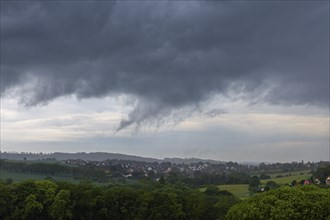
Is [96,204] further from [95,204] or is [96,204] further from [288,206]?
[288,206]

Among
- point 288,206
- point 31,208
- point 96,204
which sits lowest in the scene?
point 31,208

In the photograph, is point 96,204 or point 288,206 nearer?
point 288,206

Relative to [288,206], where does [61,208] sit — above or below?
below

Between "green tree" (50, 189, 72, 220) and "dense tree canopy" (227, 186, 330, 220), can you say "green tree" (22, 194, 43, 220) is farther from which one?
"dense tree canopy" (227, 186, 330, 220)

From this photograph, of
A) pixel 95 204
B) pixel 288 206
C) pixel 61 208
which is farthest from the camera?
pixel 95 204

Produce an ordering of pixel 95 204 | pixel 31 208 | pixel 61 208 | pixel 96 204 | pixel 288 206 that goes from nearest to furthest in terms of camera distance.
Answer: pixel 288 206 < pixel 31 208 < pixel 61 208 < pixel 95 204 < pixel 96 204

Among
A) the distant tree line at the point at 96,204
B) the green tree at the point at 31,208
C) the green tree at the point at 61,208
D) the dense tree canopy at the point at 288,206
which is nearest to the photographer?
the dense tree canopy at the point at 288,206

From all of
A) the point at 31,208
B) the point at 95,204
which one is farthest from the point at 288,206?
the point at 31,208

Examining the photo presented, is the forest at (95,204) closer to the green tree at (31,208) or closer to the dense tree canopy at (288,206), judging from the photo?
the green tree at (31,208)

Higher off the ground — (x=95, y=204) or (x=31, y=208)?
(x=95, y=204)

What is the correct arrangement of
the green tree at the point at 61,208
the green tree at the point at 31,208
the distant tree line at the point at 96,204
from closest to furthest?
the green tree at the point at 31,208 → the green tree at the point at 61,208 → the distant tree line at the point at 96,204

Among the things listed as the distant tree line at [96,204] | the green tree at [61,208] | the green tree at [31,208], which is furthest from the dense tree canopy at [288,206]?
the green tree at [31,208]

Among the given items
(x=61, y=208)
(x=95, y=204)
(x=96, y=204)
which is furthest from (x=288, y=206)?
(x=61, y=208)
